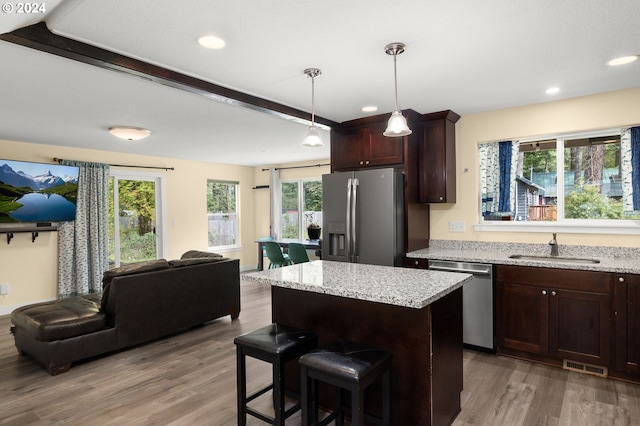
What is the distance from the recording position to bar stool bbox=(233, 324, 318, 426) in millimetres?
1938

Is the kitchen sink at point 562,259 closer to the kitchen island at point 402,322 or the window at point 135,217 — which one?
the kitchen island at point 402,322

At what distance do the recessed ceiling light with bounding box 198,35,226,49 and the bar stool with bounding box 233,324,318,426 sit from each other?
5.83 feet

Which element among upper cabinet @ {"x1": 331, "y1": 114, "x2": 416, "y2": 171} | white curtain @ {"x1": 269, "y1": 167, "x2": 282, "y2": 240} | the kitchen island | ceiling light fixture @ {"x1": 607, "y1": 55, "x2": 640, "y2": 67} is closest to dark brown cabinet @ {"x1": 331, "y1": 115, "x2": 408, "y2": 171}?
upper cabinet @ {"x1": 331, "y1": 114, "x2": 416, "y2": 171}

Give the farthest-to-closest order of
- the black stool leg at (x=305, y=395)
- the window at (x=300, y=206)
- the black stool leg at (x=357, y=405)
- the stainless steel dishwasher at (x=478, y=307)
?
the window at (x=300, y=206) → the stainless steel dishwasher at (x=478, y=307) → the black stool leg at (x=305, y=395) → the black stool leg at (x=357, y=405)

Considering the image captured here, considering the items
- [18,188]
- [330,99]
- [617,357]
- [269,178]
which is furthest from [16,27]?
[269,178]

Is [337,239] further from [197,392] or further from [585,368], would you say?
[585,368]

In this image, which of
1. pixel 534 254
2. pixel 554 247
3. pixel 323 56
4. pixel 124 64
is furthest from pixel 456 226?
pixel 124 64

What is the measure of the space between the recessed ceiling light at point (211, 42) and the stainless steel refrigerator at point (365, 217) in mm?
1982

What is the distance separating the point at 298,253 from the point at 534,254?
3319 millimetres

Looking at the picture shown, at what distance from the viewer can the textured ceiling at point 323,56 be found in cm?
192

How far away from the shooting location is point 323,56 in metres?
2.48

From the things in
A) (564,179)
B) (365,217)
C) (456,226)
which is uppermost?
(564,179)

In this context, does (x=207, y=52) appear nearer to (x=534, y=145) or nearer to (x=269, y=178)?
(x=534, y=145)

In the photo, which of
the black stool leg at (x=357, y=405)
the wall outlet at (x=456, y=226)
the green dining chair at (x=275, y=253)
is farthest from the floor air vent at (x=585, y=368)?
the green dining chair at (x=275, y=253)
